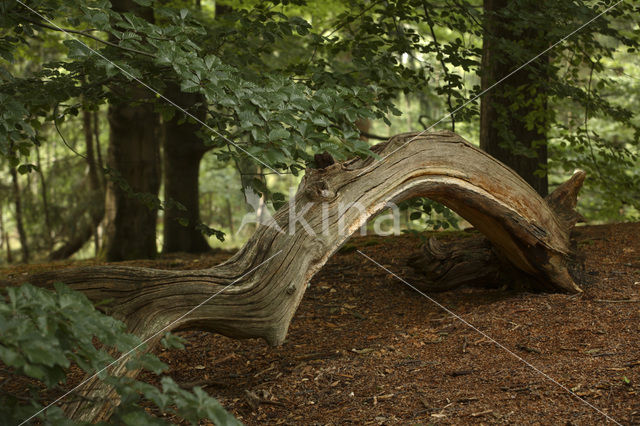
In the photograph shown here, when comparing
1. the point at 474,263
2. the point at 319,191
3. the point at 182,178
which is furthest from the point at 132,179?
the point at 319,191

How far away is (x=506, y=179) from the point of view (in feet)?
14.7

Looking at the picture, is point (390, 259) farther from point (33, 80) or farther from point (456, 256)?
point (33, 80)

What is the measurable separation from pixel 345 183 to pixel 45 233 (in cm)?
1115

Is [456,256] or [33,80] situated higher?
→ [33,80]

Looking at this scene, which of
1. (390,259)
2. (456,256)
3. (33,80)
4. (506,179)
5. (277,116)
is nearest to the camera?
(277,116)

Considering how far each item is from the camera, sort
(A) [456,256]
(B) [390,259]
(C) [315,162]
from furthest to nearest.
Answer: (B) [390,259] < (A) [456,256] < (C) [315,162]

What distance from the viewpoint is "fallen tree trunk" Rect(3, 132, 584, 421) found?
3.38 metres

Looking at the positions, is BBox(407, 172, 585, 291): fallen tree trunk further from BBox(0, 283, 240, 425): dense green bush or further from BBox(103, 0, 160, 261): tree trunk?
BBox(103, 0, 160, 261): tree trunk

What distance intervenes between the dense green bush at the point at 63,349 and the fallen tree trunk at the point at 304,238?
2.72 ft

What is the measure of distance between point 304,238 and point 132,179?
489cm

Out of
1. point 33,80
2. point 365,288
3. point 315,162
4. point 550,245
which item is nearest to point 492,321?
point 550,245

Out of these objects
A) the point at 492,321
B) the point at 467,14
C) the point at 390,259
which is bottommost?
the point at 492,321

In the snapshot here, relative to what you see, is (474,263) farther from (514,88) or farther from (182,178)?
(182,178)

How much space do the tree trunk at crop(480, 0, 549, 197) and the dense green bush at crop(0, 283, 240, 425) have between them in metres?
3.95
